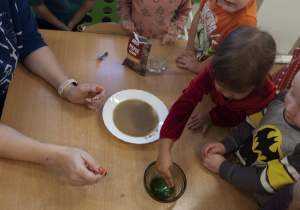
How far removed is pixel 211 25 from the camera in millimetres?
1159

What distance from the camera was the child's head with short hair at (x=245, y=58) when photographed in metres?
0.68

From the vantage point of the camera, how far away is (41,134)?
2.63 feet

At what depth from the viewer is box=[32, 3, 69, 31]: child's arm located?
1482 millimetres

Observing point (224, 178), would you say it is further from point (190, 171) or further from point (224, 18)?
point (224, 18)

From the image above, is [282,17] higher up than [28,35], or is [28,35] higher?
[28,35]

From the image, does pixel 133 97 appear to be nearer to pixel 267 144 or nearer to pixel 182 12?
pixel 267 144

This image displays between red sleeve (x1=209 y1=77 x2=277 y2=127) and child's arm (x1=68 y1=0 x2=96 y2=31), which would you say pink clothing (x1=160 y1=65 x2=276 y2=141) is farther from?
child's arm (x1=68 y1=0 x2=96 y2=31)

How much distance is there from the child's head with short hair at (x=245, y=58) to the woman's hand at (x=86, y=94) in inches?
17.0

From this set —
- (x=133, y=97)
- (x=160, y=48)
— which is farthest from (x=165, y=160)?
(x=160, y=48)

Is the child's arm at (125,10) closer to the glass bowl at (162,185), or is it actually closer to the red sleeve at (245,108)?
the red sleeve at (245,108)

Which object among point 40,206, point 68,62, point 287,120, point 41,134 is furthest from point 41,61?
point 287,120

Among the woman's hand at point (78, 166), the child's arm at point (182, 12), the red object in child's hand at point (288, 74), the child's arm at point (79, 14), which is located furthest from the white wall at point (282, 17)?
the woman's hand at point (78, 166)

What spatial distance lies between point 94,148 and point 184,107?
0.35 meters

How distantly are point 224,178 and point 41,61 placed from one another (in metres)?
0.81
